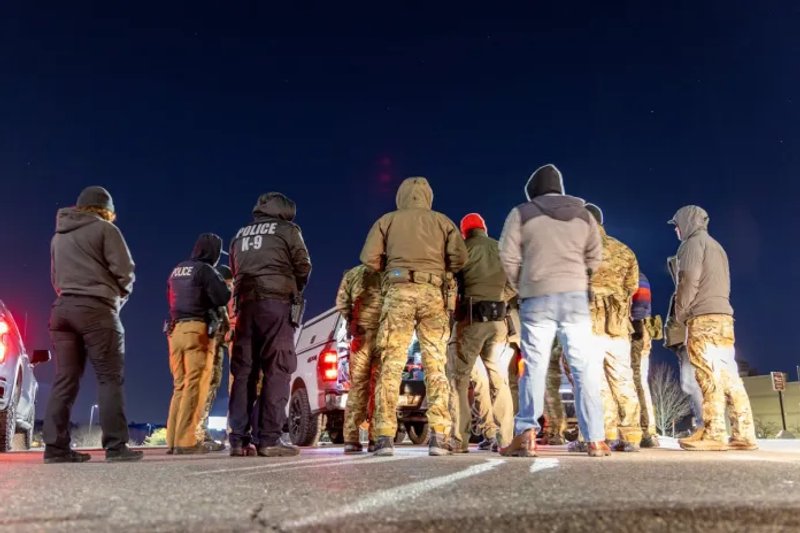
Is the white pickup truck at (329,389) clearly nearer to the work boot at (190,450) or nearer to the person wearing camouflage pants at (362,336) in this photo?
the person wearing camouflage pants at (362,336)

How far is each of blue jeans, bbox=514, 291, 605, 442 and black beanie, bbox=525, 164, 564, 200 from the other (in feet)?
3.23

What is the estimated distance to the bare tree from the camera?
44.7m

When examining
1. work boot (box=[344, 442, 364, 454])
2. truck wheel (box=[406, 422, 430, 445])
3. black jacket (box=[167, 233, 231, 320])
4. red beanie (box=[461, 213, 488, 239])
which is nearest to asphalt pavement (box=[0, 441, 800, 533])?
work boot (box=[344, 442, 364, 454])

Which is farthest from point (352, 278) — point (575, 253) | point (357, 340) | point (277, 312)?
point (575, 253)

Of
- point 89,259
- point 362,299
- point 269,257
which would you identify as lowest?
point 362,299

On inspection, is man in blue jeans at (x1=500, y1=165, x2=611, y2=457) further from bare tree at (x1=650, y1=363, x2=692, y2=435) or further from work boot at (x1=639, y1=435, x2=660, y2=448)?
bare tree at (x1=650, y1=363, x2=692, y2=435)

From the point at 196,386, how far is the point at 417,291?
111 inches

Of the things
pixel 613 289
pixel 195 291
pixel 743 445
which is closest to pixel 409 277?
pixel 613 289

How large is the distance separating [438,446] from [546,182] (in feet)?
7.93

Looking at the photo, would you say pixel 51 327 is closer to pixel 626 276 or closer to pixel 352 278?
pixel 352 278

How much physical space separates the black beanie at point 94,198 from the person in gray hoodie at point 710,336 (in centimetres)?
570

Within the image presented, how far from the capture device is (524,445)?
537 centimetres

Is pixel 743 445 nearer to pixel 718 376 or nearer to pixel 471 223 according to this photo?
pixel 718 376

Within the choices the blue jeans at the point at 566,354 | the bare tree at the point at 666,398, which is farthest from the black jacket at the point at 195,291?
the bare tree at the point at 666,398
